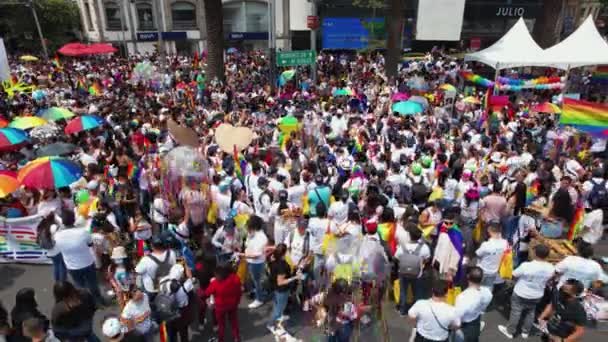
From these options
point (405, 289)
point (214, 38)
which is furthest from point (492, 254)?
point (214, 38)

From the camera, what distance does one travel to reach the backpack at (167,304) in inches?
165

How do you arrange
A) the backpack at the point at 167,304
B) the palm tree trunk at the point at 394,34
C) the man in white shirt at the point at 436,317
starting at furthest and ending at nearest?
the palm tree trunk at the point at 394,34 < the backpack at the point at 167,304 < the man in white shirt at the point at 436,317

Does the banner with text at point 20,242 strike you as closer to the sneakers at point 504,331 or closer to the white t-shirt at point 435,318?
the white t-shirt at point 435,318

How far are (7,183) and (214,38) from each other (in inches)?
528

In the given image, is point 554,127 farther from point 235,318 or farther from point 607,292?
point 235,318

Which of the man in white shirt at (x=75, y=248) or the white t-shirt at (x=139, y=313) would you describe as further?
the man in white shirt at (x=75, y=248)

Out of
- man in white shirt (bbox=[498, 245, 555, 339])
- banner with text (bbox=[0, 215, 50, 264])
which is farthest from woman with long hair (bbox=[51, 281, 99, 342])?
man in white shirt (bbox=[498, 245, 555, 339])

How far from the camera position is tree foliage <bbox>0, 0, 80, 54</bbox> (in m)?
31.2

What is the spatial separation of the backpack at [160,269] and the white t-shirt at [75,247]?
4.35ft

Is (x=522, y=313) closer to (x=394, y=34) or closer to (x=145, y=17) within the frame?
(x=394, y=34)

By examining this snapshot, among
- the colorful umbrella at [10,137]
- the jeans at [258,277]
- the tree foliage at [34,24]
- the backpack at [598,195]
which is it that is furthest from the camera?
the tree foliage at [34,24]

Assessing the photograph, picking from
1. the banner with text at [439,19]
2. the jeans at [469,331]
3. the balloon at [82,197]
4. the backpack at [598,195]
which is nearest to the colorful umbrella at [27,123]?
the balloon at [82,197]

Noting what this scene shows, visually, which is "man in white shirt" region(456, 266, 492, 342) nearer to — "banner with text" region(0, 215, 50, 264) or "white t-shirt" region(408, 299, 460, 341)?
"white t-shirt" region(408, 299, 460, 341)

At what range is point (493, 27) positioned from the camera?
1325 inches
